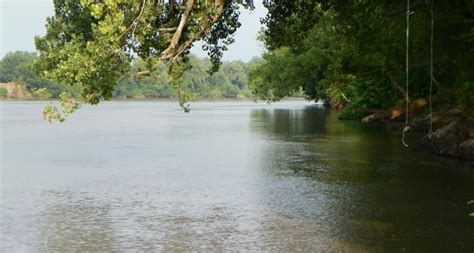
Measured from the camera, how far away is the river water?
13375 millimetres

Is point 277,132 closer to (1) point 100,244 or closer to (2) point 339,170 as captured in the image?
(2) point 339,170

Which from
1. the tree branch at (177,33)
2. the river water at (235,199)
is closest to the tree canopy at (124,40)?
the tree branch at (177,33)

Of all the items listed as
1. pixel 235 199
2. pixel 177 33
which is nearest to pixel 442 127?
pixel 235 199

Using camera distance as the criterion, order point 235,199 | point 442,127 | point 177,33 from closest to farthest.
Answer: point 177,33 < point 235,199 < point 442,127

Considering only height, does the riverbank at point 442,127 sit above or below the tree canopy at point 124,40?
below

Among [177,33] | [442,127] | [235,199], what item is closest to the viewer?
[177,33]

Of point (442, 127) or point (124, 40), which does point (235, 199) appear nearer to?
point (124, 40)

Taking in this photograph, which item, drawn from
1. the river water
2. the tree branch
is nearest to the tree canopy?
the tree branch

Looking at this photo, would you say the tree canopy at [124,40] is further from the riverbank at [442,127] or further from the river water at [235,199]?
the riverbank at [442,127]

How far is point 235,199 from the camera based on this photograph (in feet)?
60.6

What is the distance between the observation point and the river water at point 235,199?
13.4m

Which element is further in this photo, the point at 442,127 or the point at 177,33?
the point at 442,127

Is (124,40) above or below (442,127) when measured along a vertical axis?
above

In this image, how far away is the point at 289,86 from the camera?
239 feet
